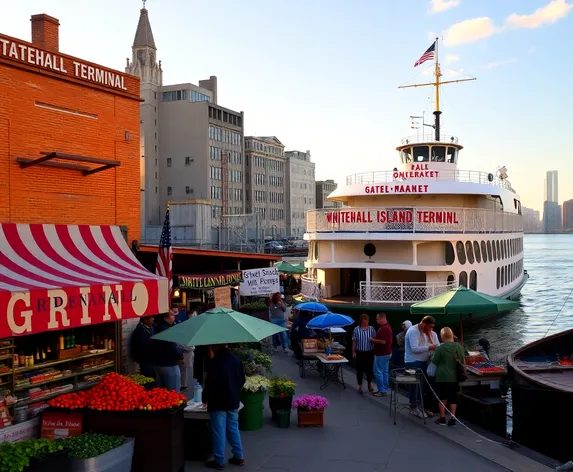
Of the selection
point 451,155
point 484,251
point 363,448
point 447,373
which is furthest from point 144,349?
point 451,155

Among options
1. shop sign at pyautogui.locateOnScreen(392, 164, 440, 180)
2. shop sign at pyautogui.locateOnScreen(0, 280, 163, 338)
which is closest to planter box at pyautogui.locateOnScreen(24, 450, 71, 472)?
shop sign at pyautogui.locateOnScreen(0, 280, 163, 338)

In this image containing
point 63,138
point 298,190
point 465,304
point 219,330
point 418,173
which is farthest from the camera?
point 298,190

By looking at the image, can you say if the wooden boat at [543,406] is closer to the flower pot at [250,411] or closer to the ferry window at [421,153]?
the flower pot at [250,411]

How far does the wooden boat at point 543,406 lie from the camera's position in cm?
1173

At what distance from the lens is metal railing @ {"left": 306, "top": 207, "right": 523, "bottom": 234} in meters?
23.4

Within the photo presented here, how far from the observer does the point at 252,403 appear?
34.7 feet

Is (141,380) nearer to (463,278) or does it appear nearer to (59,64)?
(59,64)

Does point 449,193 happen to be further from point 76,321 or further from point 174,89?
point 174,89

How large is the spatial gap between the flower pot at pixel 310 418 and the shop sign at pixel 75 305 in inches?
123

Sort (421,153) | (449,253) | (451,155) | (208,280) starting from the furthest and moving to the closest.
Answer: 1. (451,155)
2. (421,153)
3. (449,253)
4. (208,280)

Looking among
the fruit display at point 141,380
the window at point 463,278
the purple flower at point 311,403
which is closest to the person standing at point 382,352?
the purple flower at point 311,403

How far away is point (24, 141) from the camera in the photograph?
11.7 meters

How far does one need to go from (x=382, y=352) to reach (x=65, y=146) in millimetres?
7692

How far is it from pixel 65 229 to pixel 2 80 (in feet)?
9.59
